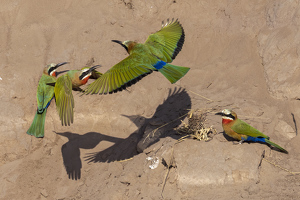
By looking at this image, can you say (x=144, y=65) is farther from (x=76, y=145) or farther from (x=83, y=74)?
(x=76, y=145)

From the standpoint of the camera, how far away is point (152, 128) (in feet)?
17.3

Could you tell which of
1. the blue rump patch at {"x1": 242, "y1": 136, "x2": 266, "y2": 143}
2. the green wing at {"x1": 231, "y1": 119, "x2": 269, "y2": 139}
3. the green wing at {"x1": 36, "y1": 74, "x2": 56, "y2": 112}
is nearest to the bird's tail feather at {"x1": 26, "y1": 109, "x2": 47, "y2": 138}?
the green wing at {"x1": 36, "y1": 74, "x2": 56, "y2": 112}

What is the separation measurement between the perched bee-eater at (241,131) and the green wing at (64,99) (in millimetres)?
1781

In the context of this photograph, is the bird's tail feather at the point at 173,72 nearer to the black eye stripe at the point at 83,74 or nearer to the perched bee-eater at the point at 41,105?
the black eye stripe at the point at 83,74

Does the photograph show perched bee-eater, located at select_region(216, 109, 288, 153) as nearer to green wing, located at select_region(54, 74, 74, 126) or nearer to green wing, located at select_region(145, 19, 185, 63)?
green wing, located at select_region(145, 19, 185, 63)

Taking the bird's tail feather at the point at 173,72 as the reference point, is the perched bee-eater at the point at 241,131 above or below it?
below

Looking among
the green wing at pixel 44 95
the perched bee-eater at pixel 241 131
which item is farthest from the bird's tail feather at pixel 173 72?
the green wing at pixel 44 95

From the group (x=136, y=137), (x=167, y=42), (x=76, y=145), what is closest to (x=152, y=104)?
(x=136, y=137)

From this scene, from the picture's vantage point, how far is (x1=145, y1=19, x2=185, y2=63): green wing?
491 centimetres

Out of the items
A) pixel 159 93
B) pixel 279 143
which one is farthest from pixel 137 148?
pixel 279 143

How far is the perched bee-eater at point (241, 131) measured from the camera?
14.4ft

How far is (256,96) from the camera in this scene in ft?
17.8

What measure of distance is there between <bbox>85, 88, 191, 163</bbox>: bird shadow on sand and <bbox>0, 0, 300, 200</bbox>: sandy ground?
0.06 ft

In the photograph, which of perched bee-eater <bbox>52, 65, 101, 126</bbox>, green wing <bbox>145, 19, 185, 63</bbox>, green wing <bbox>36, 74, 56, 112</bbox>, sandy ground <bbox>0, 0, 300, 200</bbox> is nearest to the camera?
sandy ground <bbox>0, 0, 300, 200</bbox>
